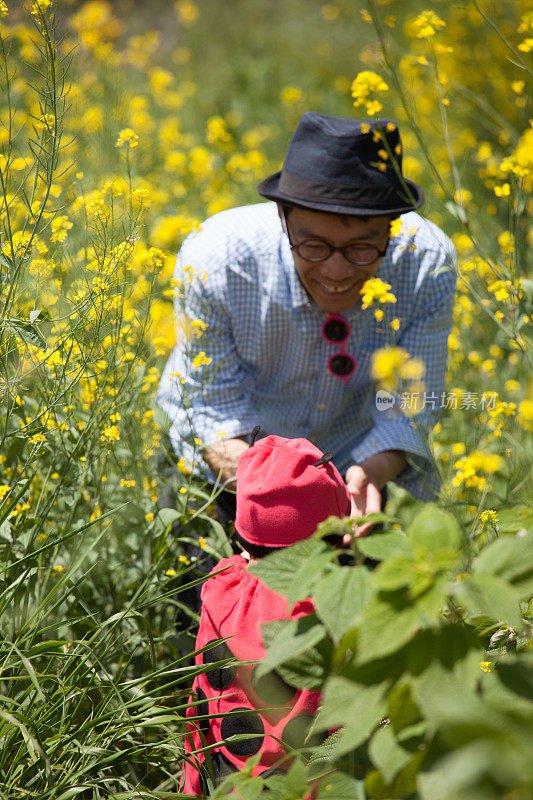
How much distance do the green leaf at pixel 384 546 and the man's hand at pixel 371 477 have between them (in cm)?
94

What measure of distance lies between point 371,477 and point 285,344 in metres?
0.45

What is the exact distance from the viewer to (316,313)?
2.01 metres

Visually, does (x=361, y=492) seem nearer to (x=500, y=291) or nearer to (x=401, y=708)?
(x=500, y=291)

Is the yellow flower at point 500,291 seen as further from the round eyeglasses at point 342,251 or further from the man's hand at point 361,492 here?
the man's hand at point 361,492

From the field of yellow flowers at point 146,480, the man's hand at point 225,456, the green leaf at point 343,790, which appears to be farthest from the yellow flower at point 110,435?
the green leaf at point 343,790

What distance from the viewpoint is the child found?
1.22m

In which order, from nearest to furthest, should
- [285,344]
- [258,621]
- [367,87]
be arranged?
[258,621], [367,87], [285,344]

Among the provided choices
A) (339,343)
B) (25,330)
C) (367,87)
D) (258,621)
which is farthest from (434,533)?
(339,343)

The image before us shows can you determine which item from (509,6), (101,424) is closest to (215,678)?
(101,424)

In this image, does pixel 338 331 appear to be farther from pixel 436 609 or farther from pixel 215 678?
pixel 436 609

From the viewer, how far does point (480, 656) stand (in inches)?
27.6

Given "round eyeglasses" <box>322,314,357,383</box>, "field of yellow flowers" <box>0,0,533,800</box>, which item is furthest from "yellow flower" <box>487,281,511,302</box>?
"round eyeglasses" <box>322,314,357,383</box>

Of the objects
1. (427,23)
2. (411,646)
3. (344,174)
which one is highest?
(427,23)

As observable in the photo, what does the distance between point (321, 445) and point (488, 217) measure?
1.94 metres
